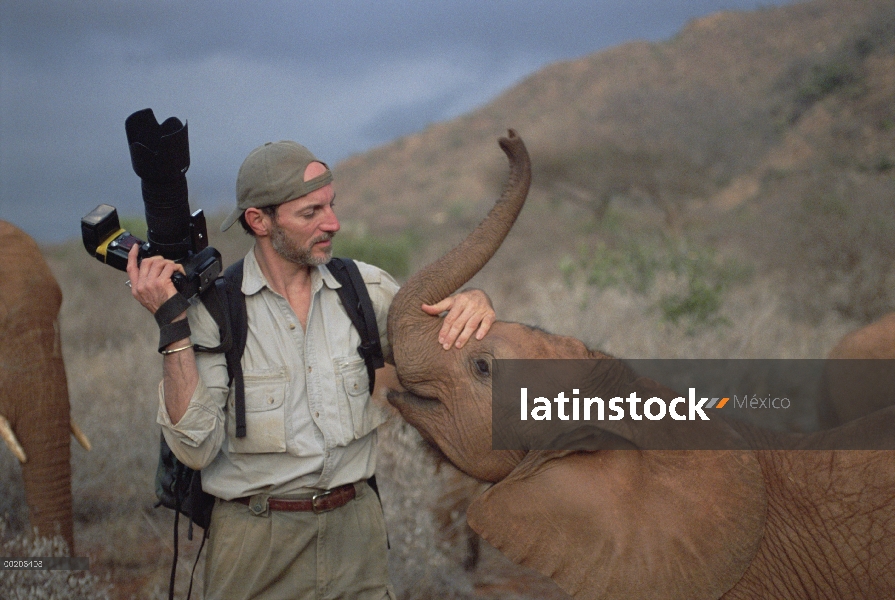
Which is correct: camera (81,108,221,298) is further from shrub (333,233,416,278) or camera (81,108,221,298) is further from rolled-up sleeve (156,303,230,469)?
shrub (333,233,416,278)

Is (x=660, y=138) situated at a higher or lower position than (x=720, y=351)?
higher

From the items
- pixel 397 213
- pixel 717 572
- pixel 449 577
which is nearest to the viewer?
pixel 717 572

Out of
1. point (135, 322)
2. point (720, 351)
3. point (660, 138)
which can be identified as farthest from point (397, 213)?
point (720, 351)

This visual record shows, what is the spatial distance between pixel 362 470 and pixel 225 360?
692 mm

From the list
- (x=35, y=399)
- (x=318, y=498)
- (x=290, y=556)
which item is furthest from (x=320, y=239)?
(x=35, y=399)

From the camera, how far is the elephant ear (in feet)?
8.41

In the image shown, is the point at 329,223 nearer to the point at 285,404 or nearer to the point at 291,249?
the point at 291,249

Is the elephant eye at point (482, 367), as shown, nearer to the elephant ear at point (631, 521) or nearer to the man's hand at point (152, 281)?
the elephant ear at point (631, 521)

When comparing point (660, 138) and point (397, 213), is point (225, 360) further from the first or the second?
point (397, 213)

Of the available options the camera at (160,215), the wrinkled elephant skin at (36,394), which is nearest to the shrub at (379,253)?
the wrinkled elephant skin at (36,394)

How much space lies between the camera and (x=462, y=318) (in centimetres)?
302

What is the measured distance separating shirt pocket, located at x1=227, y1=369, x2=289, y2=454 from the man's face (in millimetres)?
459

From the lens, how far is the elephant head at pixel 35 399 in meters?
4.55

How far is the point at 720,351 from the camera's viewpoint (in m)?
8.27
